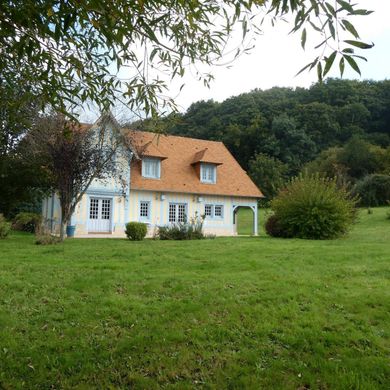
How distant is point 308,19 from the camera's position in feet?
8.91

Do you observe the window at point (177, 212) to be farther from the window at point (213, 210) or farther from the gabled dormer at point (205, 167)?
the gabled dormer at point (205, 167)

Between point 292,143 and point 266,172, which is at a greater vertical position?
point 292,143

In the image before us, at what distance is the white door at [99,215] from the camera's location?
22.6 metres

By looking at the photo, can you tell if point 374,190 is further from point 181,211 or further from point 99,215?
point 99,215

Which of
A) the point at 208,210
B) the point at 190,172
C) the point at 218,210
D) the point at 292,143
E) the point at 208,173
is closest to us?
the point at 208,210

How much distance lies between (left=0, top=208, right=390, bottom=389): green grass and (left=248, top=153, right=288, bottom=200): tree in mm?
38219

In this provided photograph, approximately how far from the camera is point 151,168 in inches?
969

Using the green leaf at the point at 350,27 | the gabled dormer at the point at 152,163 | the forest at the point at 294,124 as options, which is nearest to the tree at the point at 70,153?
the gabled dormer at the point at 152,163

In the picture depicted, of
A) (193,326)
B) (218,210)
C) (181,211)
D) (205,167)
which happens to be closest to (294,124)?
(205,167)

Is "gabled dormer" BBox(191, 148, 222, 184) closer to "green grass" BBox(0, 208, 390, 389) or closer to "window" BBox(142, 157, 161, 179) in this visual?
"window" BBox(142, 157, 161, 179)

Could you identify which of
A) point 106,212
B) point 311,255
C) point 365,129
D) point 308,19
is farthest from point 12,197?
point 365,129

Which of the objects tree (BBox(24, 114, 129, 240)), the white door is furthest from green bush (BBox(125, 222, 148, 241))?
the white door

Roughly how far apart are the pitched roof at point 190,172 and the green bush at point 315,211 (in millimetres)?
6774

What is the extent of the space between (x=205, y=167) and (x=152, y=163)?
369 cm
